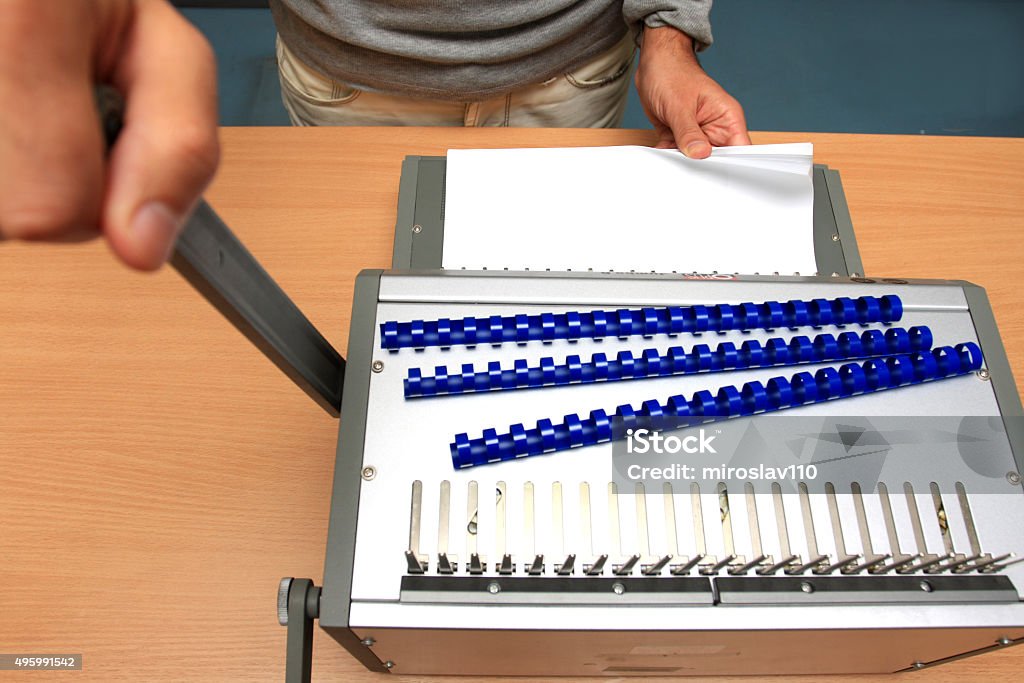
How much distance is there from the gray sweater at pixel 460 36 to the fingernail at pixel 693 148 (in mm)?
201

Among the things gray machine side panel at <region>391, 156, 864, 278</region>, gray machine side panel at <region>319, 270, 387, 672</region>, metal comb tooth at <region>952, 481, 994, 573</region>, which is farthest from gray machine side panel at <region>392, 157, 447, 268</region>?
metal comb tooth at <region>952, 481, 994, 573</region>

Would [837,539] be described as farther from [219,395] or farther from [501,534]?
[219,395]

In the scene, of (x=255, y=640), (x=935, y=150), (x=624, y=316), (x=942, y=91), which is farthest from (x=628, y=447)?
(x=942, y=91)

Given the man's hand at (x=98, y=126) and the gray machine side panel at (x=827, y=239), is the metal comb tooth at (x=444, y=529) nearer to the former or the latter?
the man's hand at (x=98, y=126)

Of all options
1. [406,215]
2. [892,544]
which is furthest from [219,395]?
[892,544]

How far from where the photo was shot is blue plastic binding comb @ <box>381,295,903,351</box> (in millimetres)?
527

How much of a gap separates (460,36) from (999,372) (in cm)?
61

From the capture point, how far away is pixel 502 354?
20.7 inches

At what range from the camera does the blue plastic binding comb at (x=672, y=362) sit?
510 millimetres

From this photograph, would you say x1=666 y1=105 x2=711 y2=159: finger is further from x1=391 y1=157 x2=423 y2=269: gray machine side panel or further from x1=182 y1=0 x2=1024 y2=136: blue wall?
x1=182 y1=0 x2=1024 y2=136: blue wall

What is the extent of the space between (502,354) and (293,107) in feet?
1.96

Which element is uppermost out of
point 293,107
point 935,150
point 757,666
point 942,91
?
point 942,91

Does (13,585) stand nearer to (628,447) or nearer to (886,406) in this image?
(628,447)

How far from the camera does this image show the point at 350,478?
0.47m
